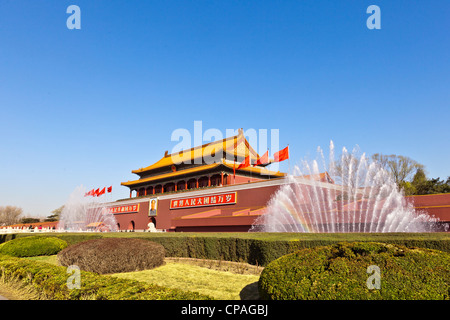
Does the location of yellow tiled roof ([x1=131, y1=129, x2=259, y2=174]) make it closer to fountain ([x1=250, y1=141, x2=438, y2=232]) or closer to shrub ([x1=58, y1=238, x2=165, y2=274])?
fountain ([x1=250, y1=141, x2=438, y2=232])

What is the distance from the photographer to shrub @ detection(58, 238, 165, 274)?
9.00m

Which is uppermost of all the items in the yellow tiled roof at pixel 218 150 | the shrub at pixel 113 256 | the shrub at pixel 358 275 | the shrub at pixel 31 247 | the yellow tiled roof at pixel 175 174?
the yellow tiled roof at pixel 218 150

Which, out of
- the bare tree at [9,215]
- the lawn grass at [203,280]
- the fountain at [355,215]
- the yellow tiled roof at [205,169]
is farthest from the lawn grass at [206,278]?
the bare tree at [9,215]

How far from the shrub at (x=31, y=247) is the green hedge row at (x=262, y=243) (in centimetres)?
598

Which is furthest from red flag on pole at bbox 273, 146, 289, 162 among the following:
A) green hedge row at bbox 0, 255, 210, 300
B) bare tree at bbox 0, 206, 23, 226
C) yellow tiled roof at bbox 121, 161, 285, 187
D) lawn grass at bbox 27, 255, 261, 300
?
bare tree at bbox 0, 206, 23, 226

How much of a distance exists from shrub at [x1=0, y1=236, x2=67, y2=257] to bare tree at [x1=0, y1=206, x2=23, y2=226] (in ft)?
239

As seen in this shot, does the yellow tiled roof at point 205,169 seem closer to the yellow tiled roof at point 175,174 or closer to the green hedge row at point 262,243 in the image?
the yellow tiled roof at point 175,174

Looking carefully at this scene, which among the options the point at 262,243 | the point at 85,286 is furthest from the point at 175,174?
the point at 85,286

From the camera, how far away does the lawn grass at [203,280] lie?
6.65 m

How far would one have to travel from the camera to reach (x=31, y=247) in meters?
14.5

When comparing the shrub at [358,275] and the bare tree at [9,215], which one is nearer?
the shrub at [358,275]
